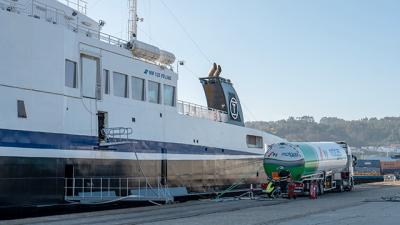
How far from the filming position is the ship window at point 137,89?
20500 millimetres

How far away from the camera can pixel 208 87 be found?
29609 mm

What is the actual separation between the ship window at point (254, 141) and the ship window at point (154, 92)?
895 cm

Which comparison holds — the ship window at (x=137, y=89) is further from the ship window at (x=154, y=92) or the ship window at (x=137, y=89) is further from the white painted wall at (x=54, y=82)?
the ship window at (x=154, y=92)

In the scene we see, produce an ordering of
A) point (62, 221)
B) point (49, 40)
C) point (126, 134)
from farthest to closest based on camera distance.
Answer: point (126, 134) < point (49, 40) < point (62, 221)

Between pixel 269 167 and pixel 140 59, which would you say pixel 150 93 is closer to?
pixel 140 59

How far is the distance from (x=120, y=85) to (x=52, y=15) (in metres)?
3.46

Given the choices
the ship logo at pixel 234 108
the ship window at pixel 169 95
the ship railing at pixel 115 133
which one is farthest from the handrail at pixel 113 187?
the ship logo at pixel 234 108

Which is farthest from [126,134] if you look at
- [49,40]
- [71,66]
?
[49,40]

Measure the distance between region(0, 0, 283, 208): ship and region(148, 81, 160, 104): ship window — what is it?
0.04 meters

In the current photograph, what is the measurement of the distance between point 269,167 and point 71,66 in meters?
12.3

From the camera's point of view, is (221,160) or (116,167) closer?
(116,167)

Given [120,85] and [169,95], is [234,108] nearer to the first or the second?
[169,95]

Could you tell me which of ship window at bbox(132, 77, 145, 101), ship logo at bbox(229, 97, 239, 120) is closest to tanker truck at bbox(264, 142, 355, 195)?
ship logo at bbox(229, 97, 239, 120)

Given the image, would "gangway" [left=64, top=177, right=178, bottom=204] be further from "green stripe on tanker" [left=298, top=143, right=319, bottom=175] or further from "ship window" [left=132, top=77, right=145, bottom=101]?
"green stripe on tanker" [left=298, top=143, right=319, bottom=175]
